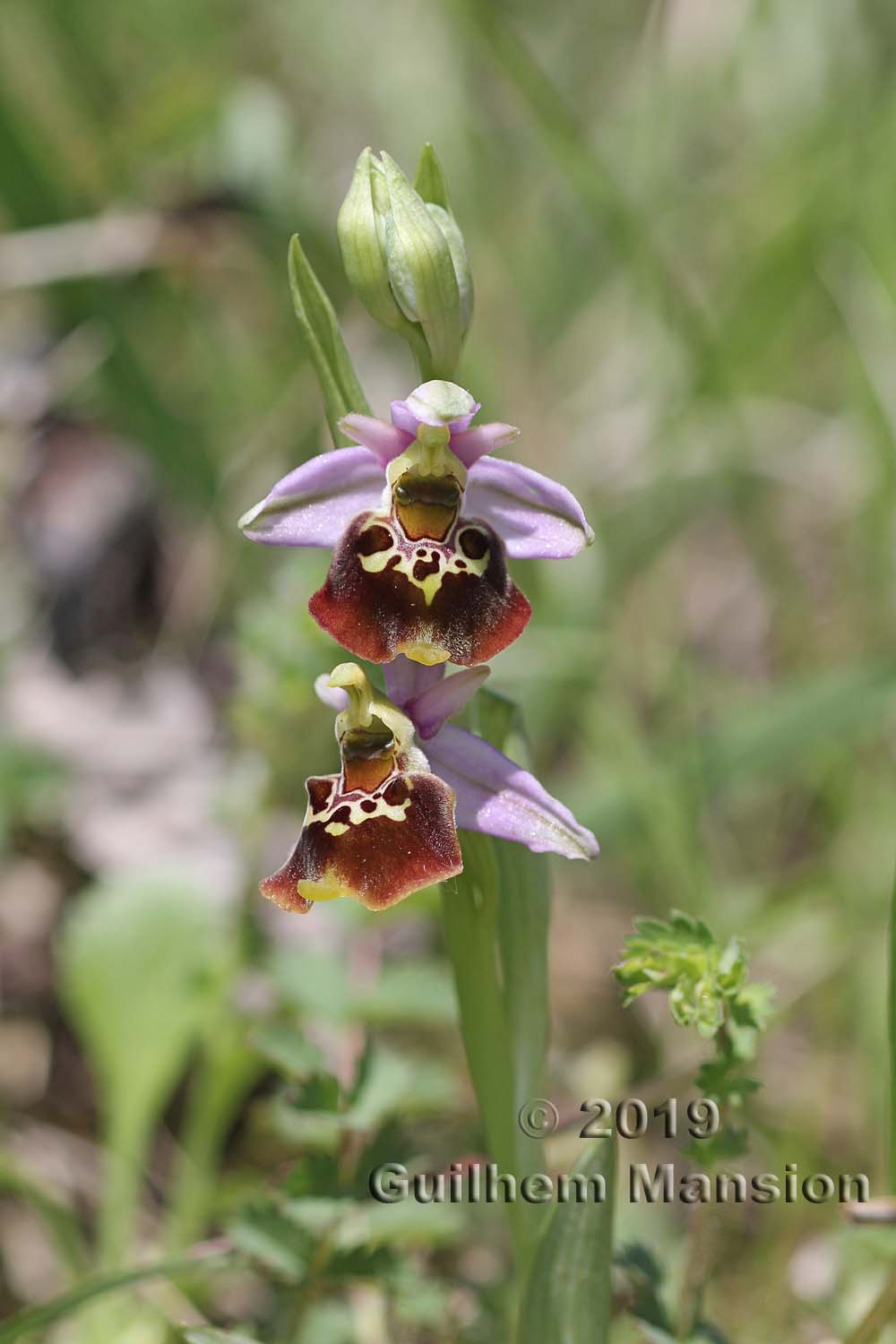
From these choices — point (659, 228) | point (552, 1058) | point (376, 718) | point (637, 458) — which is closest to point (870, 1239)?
point (376, 718)

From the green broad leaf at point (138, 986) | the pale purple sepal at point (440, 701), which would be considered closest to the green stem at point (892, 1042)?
the pale purple sepal at point (440, 701)

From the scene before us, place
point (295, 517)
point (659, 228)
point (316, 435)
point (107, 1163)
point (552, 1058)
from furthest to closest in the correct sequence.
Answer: point (659, 228)
point (316, 435)
point (552, 1058)
point (107, 1163)
point (295, 517)

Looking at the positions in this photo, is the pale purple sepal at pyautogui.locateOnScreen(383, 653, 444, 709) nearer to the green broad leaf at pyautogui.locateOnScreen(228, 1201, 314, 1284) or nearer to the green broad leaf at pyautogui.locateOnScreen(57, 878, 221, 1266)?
the green broad leaf at pyautogui.locateOnScreen(228, 1201, 314, 1284)

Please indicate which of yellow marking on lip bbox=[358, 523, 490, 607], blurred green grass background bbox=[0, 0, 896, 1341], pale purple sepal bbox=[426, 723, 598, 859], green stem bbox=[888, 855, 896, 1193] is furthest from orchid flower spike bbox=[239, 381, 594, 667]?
blurred green grass background bbox=[0, 0, 896, 1341]

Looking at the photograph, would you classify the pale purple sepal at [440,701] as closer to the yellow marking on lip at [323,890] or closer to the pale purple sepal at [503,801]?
the pale purple sepal at [503,801]

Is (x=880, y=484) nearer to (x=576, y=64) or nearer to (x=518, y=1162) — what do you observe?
(x=518, y=1162)

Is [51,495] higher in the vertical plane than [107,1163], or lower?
higher

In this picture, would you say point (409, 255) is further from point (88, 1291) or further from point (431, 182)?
point (88, 1291)
